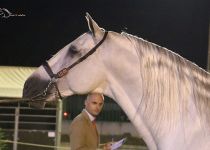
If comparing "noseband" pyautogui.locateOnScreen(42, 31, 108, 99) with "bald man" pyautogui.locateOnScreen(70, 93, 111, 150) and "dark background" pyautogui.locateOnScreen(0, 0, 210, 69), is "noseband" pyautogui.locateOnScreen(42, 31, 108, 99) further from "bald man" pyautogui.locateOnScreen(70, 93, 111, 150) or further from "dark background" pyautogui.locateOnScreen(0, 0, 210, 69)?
"dark background" pyautogui.locateOnScreen(0, 0, 210, 69)

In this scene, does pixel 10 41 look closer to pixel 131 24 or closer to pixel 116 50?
pixel 131 24

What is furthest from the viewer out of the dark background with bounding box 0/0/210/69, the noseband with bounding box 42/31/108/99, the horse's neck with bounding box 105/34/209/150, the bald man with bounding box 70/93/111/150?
the dark background with bounding box 0/0/210/69

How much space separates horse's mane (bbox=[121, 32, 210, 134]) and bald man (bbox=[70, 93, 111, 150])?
0.80 meters

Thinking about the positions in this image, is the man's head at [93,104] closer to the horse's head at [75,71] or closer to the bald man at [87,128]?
the bald man at [87,128]

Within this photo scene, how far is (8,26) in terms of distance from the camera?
12.9 metres

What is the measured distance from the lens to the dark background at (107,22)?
12.8m

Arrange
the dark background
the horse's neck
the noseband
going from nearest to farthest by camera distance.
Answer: the horse's neck → the noseband → the dark background

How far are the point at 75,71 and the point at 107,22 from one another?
10.2 metres

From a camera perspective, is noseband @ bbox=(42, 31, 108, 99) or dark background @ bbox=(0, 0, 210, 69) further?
dark background @ bbox=(0, 0, 210, 69)

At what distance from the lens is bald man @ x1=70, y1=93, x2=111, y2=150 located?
3.16 meters

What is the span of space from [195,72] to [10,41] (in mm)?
11210

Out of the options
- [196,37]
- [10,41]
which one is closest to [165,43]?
[196,37]

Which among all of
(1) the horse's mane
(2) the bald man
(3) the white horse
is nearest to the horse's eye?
(3) the white horse

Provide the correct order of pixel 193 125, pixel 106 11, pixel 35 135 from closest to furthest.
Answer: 1. pixel 193 125
2. pixel 35 135
3. pixel 106 11
